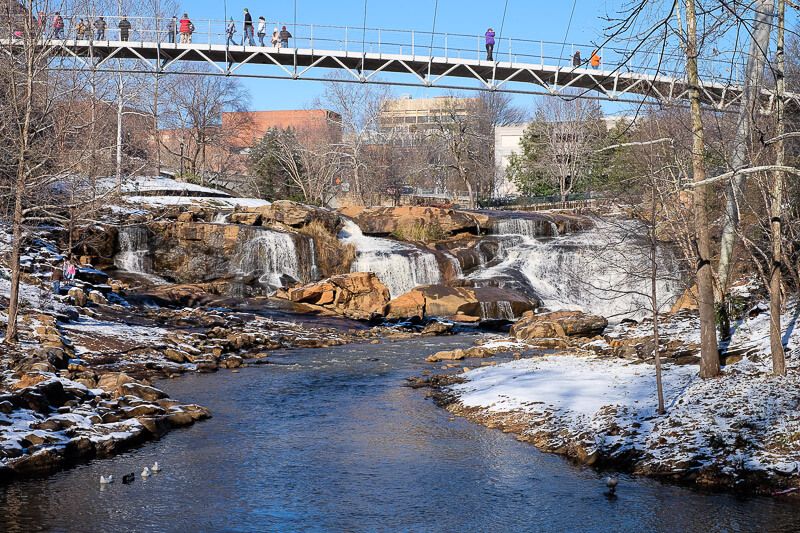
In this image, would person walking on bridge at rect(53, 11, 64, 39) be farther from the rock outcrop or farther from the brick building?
the brick building

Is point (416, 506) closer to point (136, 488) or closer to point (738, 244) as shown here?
point (136, 488)

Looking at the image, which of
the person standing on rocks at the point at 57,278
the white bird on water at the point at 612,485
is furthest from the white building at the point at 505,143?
the white bird on water at the point at 612,485

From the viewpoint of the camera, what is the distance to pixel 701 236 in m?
13.9

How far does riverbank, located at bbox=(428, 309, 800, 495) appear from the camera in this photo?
1103 cm

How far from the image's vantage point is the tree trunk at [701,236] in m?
13.2

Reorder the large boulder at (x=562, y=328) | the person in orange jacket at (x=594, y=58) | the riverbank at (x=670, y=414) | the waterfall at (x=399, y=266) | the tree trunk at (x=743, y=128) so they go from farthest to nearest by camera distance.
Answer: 1. the waterfall at (x=399, y=266)
2. the large boulder at (x=562, y=328)
3. the tree trunk at (x=743, y=128)
4. the riverbank at (x=670, y=414)
5. the person in orange jacket at (x=594, y=58)

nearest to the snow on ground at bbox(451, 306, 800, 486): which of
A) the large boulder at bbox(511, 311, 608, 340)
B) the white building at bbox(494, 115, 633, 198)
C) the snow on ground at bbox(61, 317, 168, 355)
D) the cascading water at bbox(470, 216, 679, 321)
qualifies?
the large boulder at bbox(511, 311, 608, 340)

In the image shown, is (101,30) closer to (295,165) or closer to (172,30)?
(172,30)

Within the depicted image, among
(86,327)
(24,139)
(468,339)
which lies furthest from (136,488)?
(468,339)

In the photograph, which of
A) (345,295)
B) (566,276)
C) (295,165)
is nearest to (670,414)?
(345,295)

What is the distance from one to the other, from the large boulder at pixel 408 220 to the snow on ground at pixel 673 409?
2404 cm

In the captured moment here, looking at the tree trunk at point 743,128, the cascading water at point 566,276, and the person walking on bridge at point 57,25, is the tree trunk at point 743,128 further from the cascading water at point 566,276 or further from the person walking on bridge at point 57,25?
the cascading water at point 566,276

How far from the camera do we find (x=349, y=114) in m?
59.8

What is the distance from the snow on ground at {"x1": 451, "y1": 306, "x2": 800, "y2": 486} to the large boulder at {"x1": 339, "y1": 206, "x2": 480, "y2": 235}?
24041 millimetres
